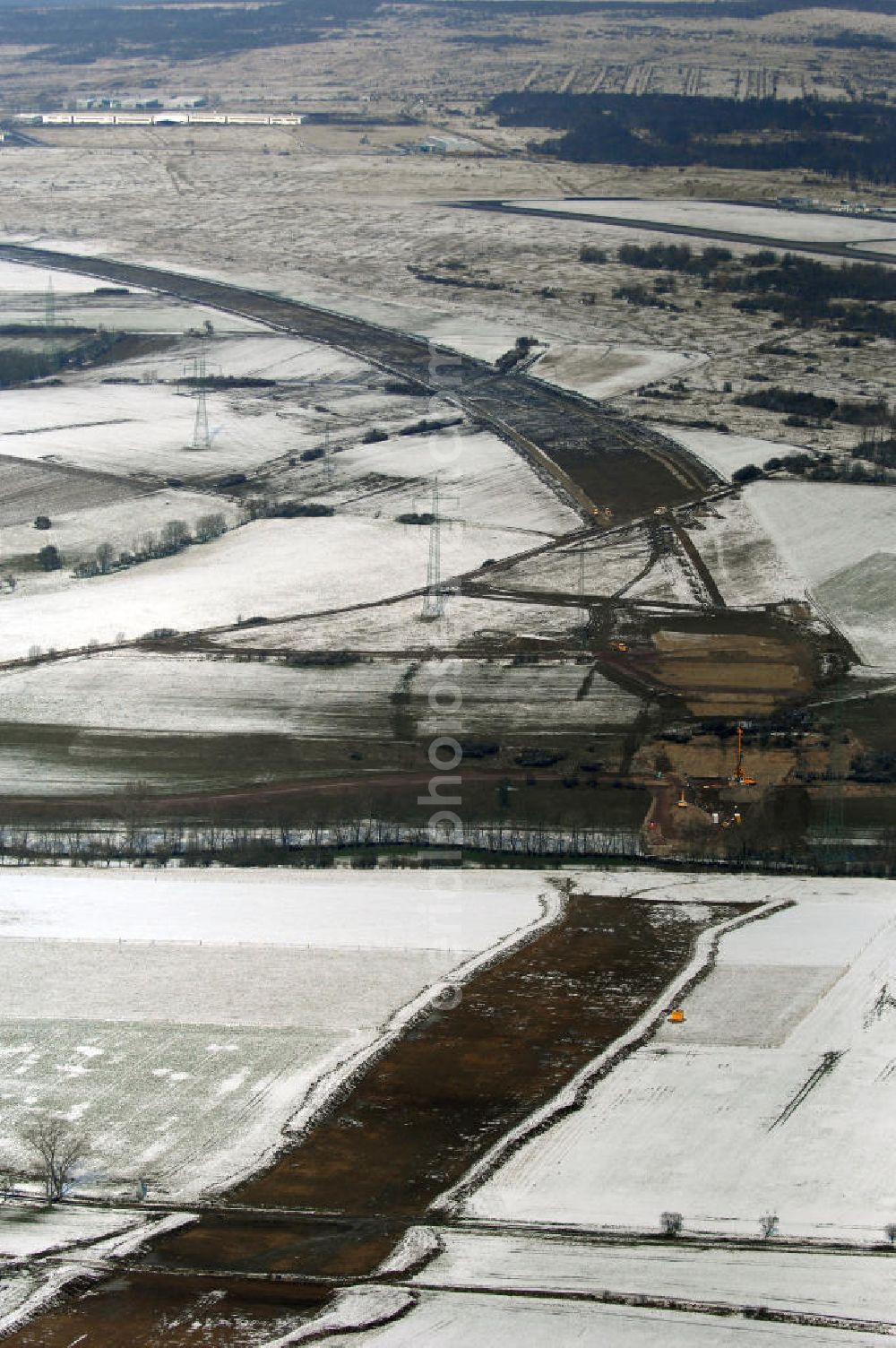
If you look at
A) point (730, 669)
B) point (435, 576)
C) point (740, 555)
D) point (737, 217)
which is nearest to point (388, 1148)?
point (730, 669)

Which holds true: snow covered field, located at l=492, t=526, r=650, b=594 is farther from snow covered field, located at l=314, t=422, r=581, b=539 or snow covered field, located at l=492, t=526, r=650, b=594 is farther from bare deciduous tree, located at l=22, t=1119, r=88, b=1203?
bare deciduous tree, located at l=22, t=1119, r=88, b=1203

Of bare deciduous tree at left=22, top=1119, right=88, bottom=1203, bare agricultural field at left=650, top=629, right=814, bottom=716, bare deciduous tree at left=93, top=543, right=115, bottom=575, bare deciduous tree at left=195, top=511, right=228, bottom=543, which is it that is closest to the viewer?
bare deciduous tree at left=22, top=1119, right=88, bottom=1203

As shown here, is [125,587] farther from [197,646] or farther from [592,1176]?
[592,1176]

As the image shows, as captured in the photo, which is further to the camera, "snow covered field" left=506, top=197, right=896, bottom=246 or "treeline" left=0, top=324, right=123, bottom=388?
"snow covered field" left=506, top=197, right=896, bottom=246

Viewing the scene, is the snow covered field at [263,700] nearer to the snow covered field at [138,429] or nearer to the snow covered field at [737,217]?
the snow covered field at [138,429]

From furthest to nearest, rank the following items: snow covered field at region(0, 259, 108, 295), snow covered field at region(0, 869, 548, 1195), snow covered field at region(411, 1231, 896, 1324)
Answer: snow covered field at region(0, 259, 108, 295)
snow covered field at region(0, 869, 548, 1195)
snow covered field at region(411, 1231, 896, 1324)

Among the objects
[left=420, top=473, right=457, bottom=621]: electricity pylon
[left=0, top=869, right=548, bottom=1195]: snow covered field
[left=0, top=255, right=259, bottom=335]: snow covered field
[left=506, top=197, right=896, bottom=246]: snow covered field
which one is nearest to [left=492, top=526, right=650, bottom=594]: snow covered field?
[left=420, top=473, right=457, bottom=621]: electricity pylon

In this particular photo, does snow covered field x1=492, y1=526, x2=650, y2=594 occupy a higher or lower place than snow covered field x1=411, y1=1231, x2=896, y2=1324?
higher
